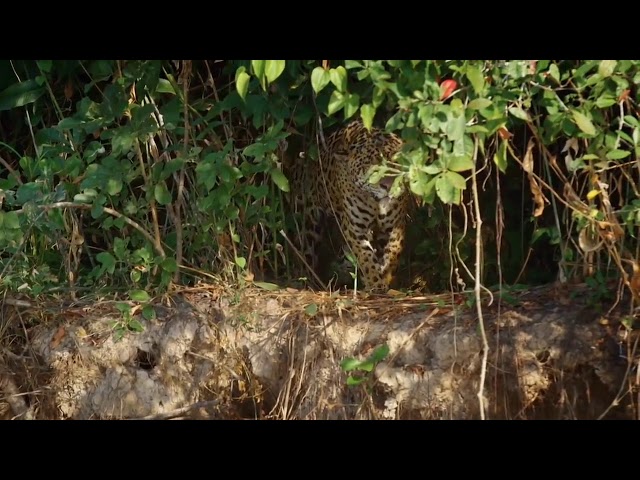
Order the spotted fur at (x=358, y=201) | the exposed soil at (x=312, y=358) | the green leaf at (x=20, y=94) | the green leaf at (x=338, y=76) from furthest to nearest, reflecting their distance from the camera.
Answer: the spotted fur at (x=358, y=201) → the green leaf at (x=20, y=94) → the exposed soil at (x=312, y=358) → the green leaf at (x=338, y=76)

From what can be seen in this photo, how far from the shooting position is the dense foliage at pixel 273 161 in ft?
14.9

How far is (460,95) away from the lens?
4656 mm

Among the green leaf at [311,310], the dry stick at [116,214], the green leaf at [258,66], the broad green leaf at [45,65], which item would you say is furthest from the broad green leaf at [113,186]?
the green leaf at [258,66]

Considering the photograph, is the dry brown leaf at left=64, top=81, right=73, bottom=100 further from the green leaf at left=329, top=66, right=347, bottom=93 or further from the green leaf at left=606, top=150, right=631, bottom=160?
the green leaf at left=606, top=150, right=631, bottom=160

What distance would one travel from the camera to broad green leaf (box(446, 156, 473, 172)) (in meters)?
4.44

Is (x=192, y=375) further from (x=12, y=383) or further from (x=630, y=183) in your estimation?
(x=630, y=183)

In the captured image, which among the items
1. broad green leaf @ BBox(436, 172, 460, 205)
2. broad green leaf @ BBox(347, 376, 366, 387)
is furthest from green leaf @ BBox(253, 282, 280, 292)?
broad green leaf @ BBox(436, 172, 460, 205)

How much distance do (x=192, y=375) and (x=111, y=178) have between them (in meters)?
1.16

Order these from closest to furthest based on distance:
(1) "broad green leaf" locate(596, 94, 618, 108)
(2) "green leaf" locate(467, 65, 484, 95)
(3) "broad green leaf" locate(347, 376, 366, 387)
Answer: (2) "green leaf" locate(467, 65, 484, 95)
(1) "broad green leaf" locate(596, 94, 618, 108)
(3) "broad green leaf" locate(347, 376, 366, 387)

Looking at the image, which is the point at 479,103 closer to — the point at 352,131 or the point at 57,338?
the point at 352,131

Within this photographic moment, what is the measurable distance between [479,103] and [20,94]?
3.16 metres

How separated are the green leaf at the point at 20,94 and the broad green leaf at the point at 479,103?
304cm

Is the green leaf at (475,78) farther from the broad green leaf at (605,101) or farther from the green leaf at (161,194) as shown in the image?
the green leaf at (161,194)

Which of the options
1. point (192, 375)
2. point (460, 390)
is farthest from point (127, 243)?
point (460, 390)
